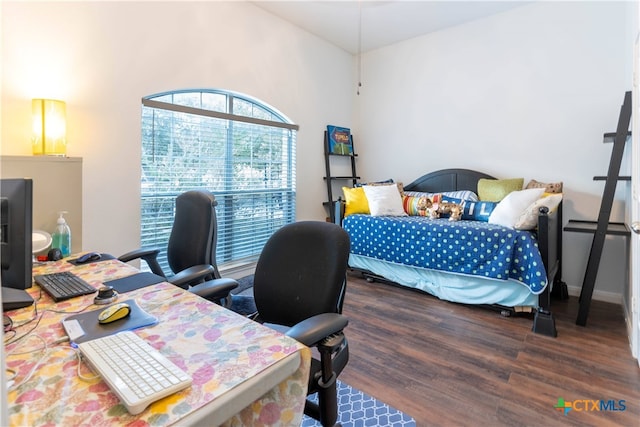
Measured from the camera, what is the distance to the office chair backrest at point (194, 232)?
6.02ft

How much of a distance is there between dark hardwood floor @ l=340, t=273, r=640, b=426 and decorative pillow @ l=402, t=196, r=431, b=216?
1103 mm

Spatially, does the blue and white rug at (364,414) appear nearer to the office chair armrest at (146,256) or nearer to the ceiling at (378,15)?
the office chair armrest at (146,256)

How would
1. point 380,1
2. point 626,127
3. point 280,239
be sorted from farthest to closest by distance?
point 380,1
point 626,127
point 280,239

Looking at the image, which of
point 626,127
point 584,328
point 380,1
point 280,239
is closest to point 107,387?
point 280,239

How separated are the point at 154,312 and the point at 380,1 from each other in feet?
11.2

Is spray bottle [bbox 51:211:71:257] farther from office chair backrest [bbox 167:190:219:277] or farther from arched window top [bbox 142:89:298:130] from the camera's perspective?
arched window top [bbox 142:89:298:130]

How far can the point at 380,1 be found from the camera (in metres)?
3.25

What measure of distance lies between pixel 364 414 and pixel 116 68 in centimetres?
277

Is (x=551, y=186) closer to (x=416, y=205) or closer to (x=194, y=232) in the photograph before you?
(x=416, y=205)

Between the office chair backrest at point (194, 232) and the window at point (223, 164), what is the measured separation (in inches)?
36.8

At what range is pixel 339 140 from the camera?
436 cm

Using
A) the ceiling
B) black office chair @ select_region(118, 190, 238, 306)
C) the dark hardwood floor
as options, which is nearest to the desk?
black office chair @ select_region(118, 190, 238, 306)

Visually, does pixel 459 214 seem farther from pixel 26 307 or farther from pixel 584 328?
pixel 26 307

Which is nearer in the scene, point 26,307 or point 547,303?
point 26,307
